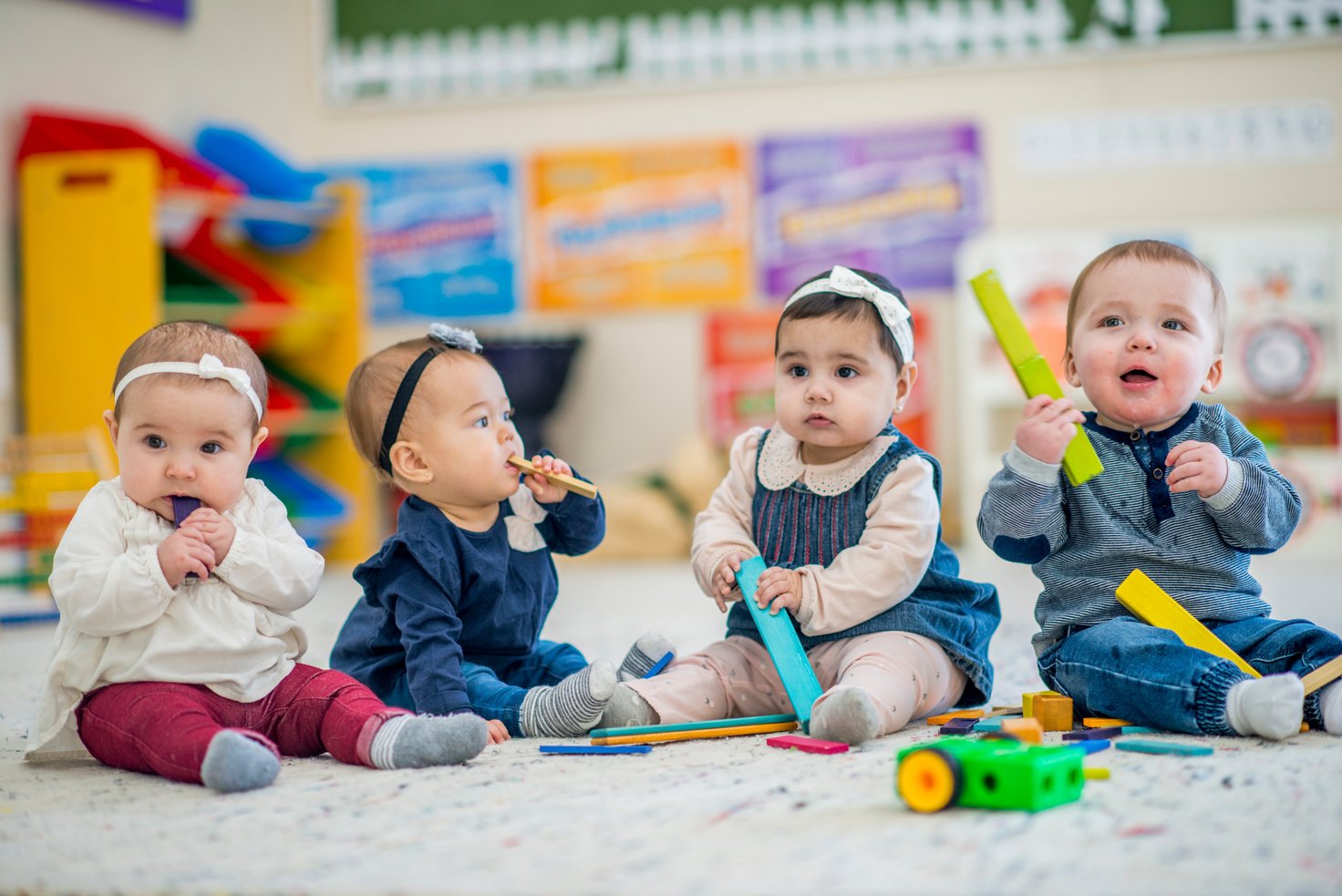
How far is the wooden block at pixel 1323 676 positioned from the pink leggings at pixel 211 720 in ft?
2.56

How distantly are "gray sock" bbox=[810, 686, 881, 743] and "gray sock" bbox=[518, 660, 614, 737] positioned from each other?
209 mm

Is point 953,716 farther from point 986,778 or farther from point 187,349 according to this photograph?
point 187,349

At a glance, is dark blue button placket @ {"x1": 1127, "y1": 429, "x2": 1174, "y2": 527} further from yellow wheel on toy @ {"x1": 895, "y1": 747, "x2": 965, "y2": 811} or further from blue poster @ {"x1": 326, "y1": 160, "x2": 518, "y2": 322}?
blue poster @ {"x1": 326, "y1": 160, "x2": 518, "y2": 322}

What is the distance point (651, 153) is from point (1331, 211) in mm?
1744

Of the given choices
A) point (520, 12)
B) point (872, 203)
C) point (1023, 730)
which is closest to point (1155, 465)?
point (1023, 730)

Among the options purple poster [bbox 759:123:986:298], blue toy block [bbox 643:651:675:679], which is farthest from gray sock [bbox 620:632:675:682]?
purple poster [bbox 759:123:986:298]

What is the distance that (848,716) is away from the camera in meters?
1.15

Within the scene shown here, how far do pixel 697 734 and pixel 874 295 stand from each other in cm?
45

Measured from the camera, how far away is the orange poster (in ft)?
12.2

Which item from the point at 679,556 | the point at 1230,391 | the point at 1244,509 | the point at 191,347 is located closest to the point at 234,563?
the point at 191,347

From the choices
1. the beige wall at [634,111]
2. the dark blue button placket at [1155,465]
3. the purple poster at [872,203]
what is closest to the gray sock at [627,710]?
the dark blue button placket at [1155,465]

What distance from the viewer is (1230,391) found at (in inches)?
124

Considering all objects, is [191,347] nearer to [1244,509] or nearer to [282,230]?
[1244,509]

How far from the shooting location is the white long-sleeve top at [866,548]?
4.22ft
